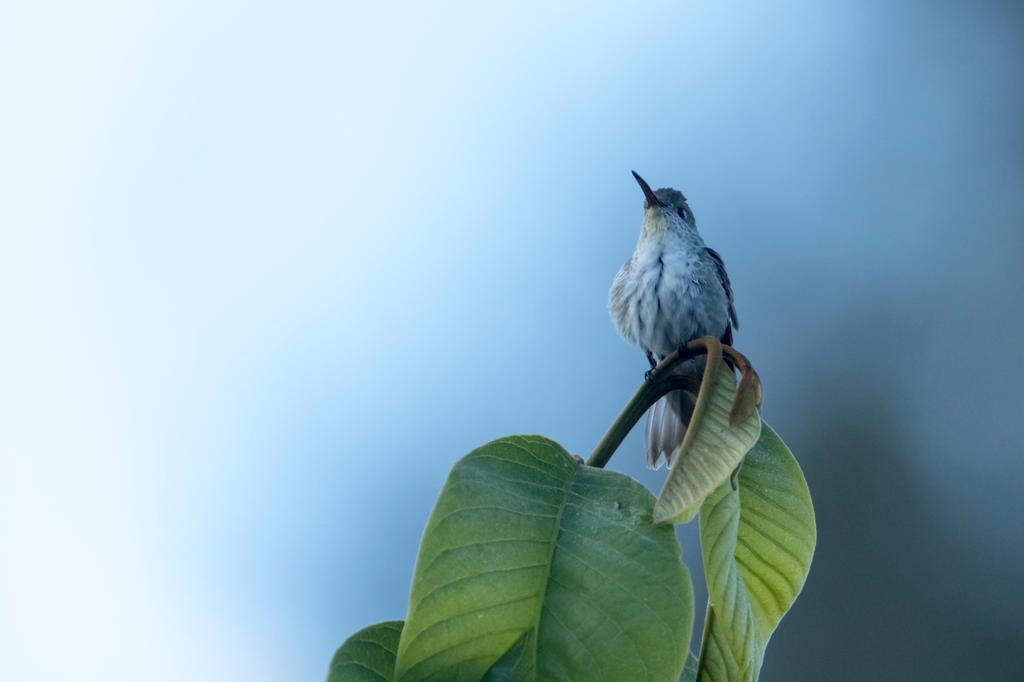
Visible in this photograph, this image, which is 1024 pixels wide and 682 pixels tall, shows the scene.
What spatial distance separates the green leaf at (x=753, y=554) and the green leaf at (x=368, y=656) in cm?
27

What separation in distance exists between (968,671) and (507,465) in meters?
7.56

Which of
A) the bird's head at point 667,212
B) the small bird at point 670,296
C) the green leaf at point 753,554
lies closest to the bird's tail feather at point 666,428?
the small bird at point 670,296

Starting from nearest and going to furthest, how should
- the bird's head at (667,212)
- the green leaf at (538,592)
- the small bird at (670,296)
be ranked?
the green leaf at (538,592)
the small bird at (670,296)
the bird's head at (667,212)

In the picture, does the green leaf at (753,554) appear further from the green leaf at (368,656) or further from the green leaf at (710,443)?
the green leaf at (368,656)

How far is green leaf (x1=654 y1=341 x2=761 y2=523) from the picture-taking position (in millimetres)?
976

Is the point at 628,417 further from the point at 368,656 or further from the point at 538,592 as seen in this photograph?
the point at 368,656

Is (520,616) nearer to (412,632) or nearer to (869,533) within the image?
(412,632)

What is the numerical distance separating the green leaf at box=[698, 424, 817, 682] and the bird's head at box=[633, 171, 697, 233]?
8.92 ft

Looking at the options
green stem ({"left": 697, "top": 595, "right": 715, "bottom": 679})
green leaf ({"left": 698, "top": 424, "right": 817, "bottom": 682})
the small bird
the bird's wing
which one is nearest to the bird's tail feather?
the small bird

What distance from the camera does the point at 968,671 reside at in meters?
7.72

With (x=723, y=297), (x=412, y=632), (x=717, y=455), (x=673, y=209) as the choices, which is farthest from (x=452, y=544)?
(x=673, y=209)

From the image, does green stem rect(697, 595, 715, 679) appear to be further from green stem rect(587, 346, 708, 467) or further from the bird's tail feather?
the bird's tail feather

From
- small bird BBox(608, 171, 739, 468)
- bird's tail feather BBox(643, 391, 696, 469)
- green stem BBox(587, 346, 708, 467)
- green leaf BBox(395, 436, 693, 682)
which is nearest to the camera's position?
green leaf BBox(395, 436, 693, 682)

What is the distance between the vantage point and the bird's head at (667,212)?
3.99 m
